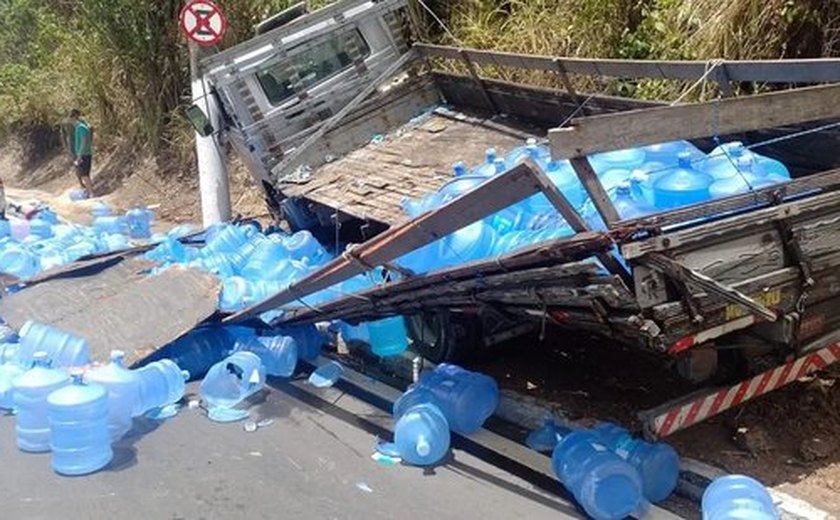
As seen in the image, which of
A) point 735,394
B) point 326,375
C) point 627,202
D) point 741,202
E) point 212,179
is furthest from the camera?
point 212,179

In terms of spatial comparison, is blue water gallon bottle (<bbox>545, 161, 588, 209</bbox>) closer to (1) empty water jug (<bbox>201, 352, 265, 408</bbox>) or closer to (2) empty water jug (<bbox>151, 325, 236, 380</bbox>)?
(1) empty water jug (<bbox>201, 352, 265, 408</bbox>)

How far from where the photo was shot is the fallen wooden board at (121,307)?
22.0ft

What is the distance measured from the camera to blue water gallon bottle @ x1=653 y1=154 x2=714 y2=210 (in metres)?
4.60

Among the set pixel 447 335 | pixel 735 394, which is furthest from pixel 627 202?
pixel 447 335

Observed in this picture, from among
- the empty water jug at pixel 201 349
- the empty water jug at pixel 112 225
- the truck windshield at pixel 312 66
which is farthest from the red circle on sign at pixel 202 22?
the empty water jug at pixel 201 349

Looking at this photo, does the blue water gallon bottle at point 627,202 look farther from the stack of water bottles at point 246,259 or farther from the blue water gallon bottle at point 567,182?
the stack of water bottles at point 246,259

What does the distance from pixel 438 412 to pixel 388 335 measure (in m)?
1.39

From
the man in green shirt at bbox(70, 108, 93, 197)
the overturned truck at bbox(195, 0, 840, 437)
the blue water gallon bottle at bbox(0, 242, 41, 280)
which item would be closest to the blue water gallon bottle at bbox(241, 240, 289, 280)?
the overturned truck at bbox(195, 0, 840, 437)

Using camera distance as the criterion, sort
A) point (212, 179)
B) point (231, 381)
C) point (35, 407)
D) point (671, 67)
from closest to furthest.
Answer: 1. point (35, 407)
2. point (231, 381)
3. point (671, 67)
4. point (212, 179)

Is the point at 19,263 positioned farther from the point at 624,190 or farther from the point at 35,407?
the point at 624,190

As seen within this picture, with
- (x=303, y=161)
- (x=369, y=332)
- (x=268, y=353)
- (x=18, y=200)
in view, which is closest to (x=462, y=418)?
(x=369, y=332)

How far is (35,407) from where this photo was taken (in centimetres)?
569

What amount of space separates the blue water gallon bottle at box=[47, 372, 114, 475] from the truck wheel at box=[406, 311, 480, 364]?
2187 mm

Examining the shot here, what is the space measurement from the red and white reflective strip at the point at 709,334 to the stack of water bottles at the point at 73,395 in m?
3.37
